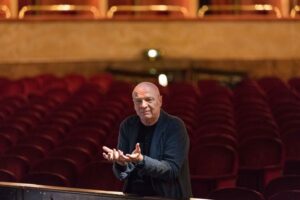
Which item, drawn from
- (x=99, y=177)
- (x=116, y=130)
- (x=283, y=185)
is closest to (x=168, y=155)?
(x=283, y=185)

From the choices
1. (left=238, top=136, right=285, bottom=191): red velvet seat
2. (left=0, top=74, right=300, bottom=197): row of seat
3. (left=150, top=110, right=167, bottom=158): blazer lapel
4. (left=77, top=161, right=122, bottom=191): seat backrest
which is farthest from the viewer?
(left=238, top=136, right=285, bottom=191): red velvet seat

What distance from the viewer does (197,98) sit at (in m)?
10.5

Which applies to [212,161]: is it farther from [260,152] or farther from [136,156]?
[136,156]

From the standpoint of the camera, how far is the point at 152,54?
1419 centimetres

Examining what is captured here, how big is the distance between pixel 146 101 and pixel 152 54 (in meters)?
10.1

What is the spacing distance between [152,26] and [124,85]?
8.97 ft

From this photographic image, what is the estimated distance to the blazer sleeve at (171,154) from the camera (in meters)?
4.08

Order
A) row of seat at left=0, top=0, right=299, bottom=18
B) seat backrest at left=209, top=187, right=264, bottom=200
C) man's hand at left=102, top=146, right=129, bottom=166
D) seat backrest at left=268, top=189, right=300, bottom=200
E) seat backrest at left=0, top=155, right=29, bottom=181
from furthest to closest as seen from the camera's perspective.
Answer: row of seat at left=0, top=0, right=299, bottom=18 < seat backrest at left=0, top=155, right=29, bottom=181 < seat backrest at left=209, top=187, right=264, bottom=200 < seat backrest at left=268, top=189, right=300, bottom=200 < man's hand at left=102, top=146, right=129, bottom=166

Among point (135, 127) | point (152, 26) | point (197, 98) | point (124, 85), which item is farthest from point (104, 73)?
point (135, 127)

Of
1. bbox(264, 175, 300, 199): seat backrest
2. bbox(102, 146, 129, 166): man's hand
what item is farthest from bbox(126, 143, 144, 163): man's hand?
bbox(264, 175, 300, 199): seat backrest

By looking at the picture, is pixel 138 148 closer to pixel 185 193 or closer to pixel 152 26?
pixel 185 193

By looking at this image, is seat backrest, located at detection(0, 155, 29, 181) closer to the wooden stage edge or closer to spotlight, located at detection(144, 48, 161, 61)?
the wooden stage edge

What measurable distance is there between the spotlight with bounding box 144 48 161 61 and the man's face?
395 inches

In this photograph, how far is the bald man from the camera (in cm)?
411
